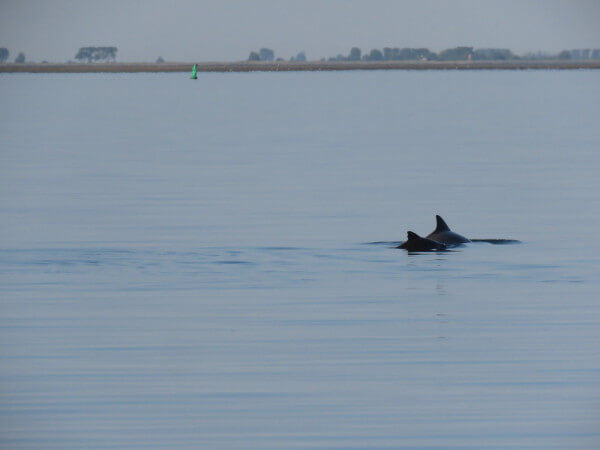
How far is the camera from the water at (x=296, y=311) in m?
16.4

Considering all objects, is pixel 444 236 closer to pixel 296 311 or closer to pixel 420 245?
pixel 420 245

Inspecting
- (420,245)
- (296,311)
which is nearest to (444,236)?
(420,245)

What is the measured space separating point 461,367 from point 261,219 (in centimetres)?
1592

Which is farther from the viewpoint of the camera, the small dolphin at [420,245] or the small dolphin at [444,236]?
the small dolphin at [444,236]

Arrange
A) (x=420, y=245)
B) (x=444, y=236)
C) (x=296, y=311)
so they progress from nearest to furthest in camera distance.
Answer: (x=296, y=311) → (x=420, y=245) → (x=444, y=236)

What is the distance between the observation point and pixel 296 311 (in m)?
22.3

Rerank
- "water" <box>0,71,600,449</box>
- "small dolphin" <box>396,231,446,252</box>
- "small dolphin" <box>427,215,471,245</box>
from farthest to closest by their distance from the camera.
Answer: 1. "small dolphin" <box>427,215,471,245</box>
2. "small dolphin" <box>396,231,446,252</box>
3. "water" <box>0,71,600,449</box>

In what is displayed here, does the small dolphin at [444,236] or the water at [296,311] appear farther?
the small dolphin at [444,236]

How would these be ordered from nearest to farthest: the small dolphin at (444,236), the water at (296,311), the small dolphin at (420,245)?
the water at (296,311)
the small dolphin at (420,245)
the small dolphin at (444,236)

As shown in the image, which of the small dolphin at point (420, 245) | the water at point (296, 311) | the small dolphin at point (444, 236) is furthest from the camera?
the small dolphin at point (444, 236)

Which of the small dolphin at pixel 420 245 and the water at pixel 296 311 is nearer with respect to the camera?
the water at pixel 296 311

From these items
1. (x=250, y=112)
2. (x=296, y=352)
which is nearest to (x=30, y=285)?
(x=296, y=352)

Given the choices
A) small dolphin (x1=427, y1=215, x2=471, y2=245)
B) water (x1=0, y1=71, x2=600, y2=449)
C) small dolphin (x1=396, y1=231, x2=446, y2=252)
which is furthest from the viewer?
small dolphin (x1=427, y1=215, x2=471, y2=245)

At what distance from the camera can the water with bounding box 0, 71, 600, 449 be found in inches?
644
